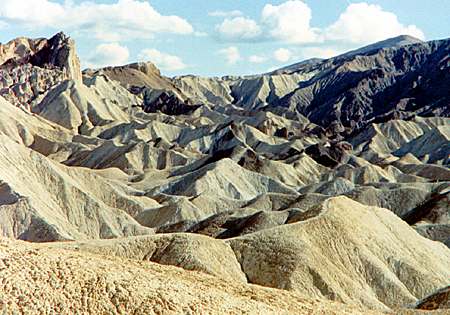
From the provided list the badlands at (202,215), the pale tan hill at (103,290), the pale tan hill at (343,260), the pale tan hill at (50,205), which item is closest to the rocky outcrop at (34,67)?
the badlands at (202,215)

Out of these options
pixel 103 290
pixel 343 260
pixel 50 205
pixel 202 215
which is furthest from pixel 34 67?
pixel 103 290

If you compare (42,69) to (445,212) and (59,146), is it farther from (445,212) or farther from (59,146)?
A: (445,212)

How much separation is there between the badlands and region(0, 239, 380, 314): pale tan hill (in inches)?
2.1

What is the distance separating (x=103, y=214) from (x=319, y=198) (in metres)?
24.1

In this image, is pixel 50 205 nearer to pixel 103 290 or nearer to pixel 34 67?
pixel 103 290

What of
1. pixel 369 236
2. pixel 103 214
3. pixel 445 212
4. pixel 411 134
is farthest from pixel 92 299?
pixel 411 134

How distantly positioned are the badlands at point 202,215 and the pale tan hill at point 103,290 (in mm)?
53

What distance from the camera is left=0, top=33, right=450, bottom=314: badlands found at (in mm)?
23750

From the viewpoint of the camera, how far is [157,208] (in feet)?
263

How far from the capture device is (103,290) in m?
22.7

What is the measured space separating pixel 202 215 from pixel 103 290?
5739 centimetres

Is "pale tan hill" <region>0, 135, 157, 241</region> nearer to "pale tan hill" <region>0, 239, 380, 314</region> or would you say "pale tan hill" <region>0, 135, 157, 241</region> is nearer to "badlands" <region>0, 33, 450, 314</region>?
"badlands" <region>0, 33, 450, 314</region>

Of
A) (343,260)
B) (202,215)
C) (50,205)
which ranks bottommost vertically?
(202,215)

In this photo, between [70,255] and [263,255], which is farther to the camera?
[263,255]
